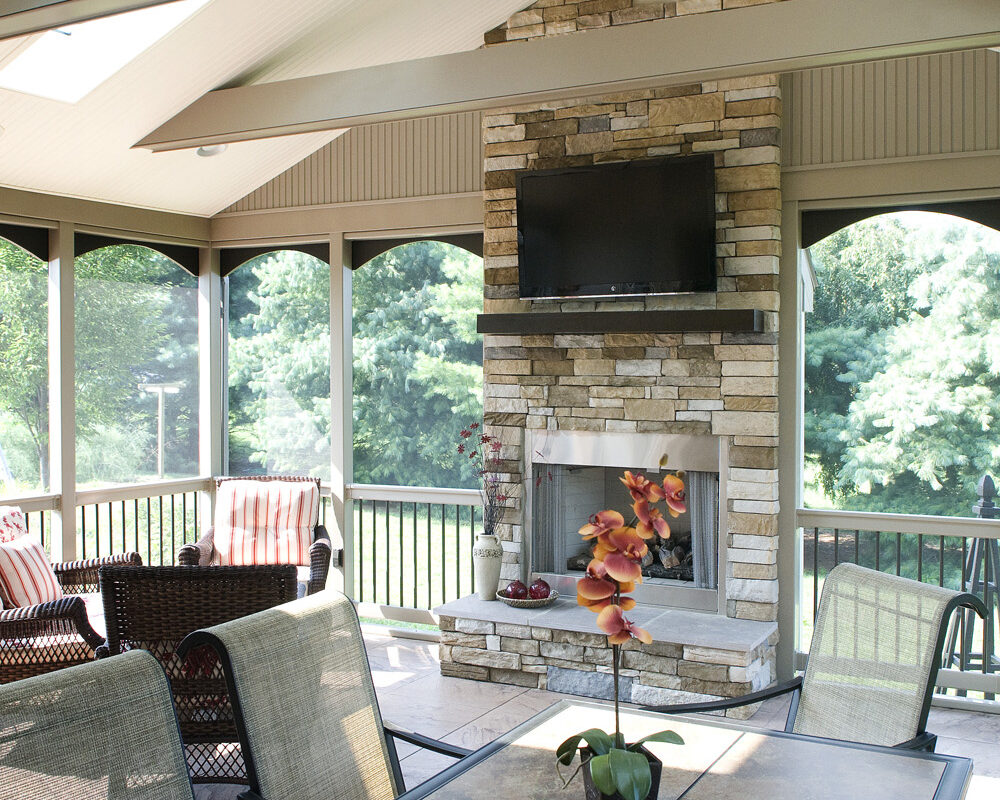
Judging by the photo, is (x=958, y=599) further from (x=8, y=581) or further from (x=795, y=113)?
(x=8, y=581)

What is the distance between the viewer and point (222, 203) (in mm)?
6633

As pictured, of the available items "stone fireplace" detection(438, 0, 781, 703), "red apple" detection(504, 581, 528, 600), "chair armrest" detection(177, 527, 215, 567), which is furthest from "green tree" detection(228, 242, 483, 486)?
"red apple" detection(504, 581, 528, 600)

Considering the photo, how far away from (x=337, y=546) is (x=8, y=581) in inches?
91.1

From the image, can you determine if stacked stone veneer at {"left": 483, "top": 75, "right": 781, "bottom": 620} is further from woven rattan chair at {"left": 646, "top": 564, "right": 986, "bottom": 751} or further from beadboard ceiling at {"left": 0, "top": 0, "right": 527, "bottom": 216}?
woven rattan chair at {"left": 646, "top": 564, "right": 986, "bottom": 751}

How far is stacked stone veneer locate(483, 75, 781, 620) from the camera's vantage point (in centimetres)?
495

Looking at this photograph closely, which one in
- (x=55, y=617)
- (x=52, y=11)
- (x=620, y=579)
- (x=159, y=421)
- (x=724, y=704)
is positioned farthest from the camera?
(x=159, y=421)

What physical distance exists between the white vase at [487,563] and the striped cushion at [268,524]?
1.14 meters

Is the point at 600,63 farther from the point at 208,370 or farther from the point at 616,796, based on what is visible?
the point at 208,370

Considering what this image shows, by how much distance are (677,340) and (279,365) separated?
283 cm

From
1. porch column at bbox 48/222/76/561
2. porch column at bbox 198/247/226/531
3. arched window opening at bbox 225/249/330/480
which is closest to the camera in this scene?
porch column at bbox 48/222/76/561

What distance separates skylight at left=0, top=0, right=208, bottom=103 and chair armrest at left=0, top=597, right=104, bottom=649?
2370 millimetres

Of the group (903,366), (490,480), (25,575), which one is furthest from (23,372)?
(903,366)

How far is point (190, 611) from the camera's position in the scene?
11.7 feet

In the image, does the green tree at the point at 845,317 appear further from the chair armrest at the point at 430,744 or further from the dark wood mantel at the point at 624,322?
the chair armrest at the point at 430,744
